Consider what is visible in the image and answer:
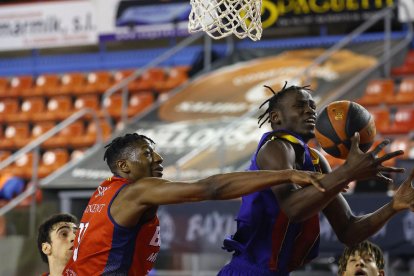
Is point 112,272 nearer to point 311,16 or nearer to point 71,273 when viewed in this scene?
point 71,273

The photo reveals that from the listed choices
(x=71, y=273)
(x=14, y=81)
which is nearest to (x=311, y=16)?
(x=14, y=81)

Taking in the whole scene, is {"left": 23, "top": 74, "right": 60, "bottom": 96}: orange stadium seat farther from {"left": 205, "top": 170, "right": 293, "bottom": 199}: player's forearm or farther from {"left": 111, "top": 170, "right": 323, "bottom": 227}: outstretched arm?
{"left": 205, "top": 170, "right": 293, "bottom": 199}: player's forearm

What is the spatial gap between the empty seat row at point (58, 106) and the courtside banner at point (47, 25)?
1.26 metres

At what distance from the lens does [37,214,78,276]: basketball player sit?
569 cm

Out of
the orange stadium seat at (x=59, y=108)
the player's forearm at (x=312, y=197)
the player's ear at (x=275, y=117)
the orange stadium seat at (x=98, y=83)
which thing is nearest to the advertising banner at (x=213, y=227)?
the player's ear at (x=275, y=117)

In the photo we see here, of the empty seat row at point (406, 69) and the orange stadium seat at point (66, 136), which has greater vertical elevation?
the empty seat row at point (406, 69)

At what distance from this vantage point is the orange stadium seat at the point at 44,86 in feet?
52.5

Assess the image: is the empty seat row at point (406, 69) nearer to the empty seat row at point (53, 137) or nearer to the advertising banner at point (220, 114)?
the advertising banner at point (220, 114)

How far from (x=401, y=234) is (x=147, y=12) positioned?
894 cm

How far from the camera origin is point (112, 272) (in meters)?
4.73

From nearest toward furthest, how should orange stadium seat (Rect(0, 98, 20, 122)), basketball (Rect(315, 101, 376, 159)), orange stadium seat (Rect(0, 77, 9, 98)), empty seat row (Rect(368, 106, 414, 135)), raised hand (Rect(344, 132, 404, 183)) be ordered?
1. raised hand (Rect(344, 132, 404, 183))
2. basketball (Rect(315, 101, 376, 159))
3. empty seat row (Rect(368, 106, 414, 135))
4. orange stadium seat (Rect(0, 98, 20, 122))
5. orange stadium seat (Rect(0, 77, 9, 98))

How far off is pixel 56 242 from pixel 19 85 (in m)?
11.2

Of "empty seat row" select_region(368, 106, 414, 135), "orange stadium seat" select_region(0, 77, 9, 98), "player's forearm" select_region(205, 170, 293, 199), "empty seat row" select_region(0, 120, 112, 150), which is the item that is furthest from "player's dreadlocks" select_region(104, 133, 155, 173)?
"orange stadium seat" select_region(0, 77, 9, 98)

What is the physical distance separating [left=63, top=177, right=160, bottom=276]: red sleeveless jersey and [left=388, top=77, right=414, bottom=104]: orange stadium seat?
8326 millimetres
